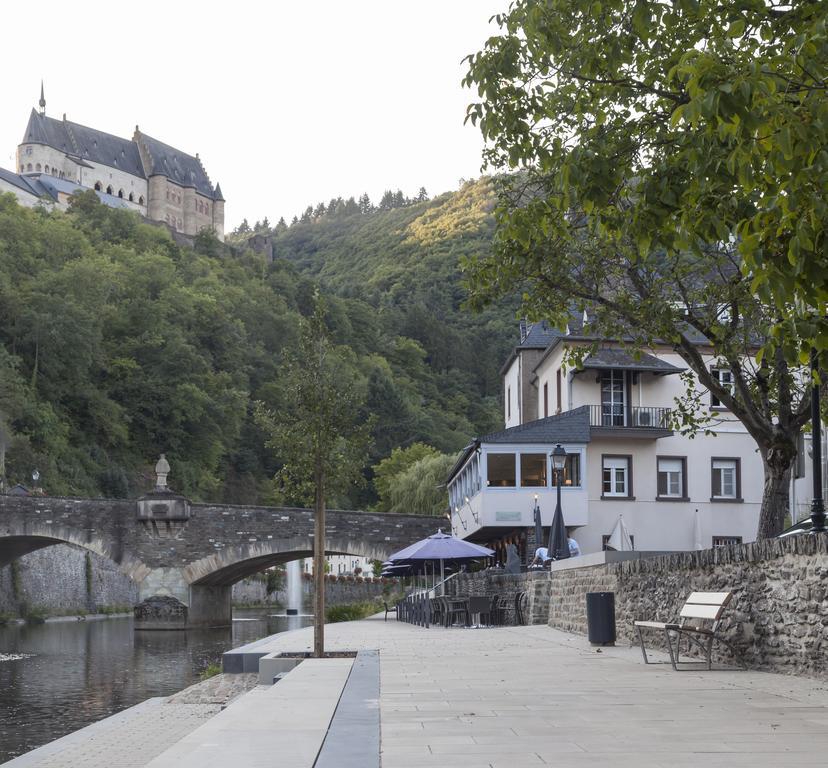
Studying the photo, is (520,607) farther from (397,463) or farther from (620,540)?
(397,463)

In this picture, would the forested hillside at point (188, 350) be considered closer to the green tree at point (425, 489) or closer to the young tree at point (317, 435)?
the green tree at point (425, 489)

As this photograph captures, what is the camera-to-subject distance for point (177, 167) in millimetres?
147625

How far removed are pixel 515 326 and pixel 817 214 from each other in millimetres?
76021

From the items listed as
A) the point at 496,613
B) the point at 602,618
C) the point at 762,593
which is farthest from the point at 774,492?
the point at 496,613

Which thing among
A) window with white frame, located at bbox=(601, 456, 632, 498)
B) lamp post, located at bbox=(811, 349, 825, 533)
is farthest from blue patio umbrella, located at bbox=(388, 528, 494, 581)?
lamp post, located at bbox=(811, 349, 825, 533)

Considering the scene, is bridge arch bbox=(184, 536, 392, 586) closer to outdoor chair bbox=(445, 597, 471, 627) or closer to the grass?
the grass

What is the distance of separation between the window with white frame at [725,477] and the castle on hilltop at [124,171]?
10024cm

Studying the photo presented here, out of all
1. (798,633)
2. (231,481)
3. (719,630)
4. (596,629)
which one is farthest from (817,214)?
(231,481)

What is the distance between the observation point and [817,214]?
5332mm

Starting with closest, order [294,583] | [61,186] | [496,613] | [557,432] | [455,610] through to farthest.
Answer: [455,610] → [496,613] → [557,432] → [294,583] → [61,186]

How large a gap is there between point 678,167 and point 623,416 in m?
27.1

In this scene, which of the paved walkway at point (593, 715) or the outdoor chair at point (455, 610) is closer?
the paved walkway at point (593, 715)

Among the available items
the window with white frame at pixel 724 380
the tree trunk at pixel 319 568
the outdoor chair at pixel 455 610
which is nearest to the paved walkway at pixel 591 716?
the tree trunk at pixel 319 568

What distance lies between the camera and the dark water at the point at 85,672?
567 inches
